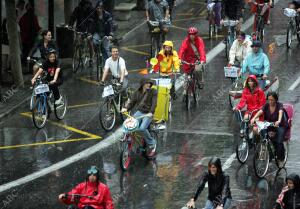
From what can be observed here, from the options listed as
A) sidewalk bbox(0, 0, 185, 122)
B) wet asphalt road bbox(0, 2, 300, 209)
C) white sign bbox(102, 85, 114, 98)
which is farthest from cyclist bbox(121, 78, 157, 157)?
sidewalk bbox(0, 0, 185, 122)

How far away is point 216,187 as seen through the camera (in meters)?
14.8

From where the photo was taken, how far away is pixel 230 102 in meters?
23.4

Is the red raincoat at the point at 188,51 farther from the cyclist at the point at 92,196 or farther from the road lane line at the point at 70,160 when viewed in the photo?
the cyclist at the point at 92,196

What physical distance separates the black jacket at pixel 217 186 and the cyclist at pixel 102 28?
11.7 metres

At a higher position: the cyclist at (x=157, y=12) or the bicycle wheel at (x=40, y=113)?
the cyclist at (x=157, y=12)

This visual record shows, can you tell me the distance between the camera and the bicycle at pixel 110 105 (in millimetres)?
21406

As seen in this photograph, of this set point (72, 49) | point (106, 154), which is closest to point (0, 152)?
point (106, 154)

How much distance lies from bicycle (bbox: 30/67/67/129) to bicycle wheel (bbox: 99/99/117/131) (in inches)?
56.3

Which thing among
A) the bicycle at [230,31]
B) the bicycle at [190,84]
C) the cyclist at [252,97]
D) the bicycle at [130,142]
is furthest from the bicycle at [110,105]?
the bicycle at [230,31]

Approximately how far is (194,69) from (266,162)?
5.69 m

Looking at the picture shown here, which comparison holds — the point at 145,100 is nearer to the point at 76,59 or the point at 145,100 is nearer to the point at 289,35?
the point at 76,59

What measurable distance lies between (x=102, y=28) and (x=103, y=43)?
479mm

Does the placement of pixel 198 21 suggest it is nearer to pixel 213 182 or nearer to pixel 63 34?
pixel 63 34

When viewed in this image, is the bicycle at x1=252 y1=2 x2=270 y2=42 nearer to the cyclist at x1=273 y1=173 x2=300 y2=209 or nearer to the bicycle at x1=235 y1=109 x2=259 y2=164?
the bicycle at x1=235 y1=109 x2=259 y2=164
